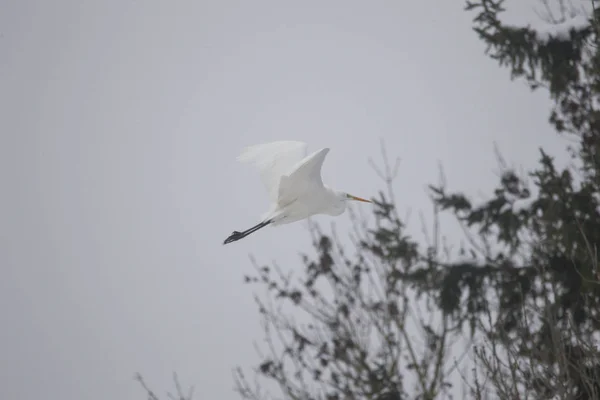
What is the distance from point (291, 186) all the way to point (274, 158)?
0.87 m

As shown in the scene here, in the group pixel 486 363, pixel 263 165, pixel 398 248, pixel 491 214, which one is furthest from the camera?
pixel 263 165

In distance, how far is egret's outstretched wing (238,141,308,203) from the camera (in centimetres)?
787

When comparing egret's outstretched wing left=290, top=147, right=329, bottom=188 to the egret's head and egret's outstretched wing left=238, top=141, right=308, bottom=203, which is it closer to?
the egret's head

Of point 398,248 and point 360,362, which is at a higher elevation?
point 398,248

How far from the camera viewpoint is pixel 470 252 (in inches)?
236

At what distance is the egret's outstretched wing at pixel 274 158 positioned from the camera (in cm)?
787

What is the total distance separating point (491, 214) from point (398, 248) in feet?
3.85

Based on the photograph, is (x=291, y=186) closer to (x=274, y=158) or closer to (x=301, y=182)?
(x=301, y=182)

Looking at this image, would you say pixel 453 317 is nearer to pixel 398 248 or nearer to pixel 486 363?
pixel 398 248

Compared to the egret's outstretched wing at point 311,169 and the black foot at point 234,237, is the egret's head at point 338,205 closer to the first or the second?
the egret's outstretched wing at point 311,169

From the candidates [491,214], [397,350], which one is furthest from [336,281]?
[491,214]

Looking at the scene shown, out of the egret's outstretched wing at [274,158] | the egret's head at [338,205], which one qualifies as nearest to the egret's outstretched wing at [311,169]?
the egret's head at [338,205]

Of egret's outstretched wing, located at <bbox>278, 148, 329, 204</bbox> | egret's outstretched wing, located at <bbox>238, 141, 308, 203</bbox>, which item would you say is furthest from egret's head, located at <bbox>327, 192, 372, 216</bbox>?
egret's outstretched wing, located at <bbox>238, 141, 308, 203</bbox>

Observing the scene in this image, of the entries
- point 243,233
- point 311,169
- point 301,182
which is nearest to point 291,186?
point 301,182
